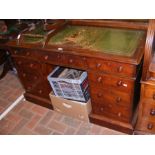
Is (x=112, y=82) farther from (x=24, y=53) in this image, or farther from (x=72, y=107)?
(x=24, y=53)

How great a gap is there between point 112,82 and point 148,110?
0.37 metres

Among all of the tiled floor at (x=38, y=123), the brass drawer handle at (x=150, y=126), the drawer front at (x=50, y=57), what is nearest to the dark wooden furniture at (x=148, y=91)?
the brass drawer handle at (x=150, y=126)

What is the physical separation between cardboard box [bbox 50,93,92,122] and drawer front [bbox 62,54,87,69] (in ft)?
1.45

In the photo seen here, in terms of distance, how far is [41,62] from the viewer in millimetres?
1851

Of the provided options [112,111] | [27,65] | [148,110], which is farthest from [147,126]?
[27,65]

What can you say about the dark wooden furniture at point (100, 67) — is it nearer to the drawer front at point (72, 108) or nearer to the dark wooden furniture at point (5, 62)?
the drawer front at point (72, 108)

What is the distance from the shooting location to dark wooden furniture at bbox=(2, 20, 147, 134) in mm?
1373

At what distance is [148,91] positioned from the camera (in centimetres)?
134

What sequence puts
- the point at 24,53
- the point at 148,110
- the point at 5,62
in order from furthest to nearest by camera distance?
the point at 5,62
the point at 24,53
the point at 148,110

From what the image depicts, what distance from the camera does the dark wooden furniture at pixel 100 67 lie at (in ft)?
4.50

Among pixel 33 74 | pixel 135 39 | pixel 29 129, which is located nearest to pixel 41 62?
pixel 33 74

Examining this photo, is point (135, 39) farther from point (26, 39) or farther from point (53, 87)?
point (26, 39)

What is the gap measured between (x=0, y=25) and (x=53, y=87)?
1.30 metres
